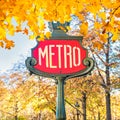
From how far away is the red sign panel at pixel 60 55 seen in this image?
12.8 m

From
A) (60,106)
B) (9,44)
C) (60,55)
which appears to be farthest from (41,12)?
(60,55)

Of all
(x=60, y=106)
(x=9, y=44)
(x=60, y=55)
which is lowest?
(x=60, y=106)

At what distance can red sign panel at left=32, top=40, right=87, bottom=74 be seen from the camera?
1282cm

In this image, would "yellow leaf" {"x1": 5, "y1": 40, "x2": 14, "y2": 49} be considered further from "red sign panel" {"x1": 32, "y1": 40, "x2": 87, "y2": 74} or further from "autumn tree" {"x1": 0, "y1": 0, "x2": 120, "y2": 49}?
"red sign panel" {"x1": 32, "y1": 40, "x2": 87, "y2": 74}

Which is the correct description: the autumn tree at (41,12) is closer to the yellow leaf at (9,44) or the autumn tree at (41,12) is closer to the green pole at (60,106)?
the yellow leaf at (9,44)

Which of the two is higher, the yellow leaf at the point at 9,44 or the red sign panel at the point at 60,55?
the red sign panel at the point at 60,55

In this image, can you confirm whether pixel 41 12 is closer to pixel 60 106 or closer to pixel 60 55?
pixel 60 106

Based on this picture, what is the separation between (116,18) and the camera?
19.0 feet

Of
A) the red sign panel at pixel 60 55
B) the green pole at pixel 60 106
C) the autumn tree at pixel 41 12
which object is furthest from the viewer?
the red sign panel at pixel 60 55

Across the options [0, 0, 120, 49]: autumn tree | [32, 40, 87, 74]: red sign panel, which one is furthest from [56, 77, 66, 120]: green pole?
[0, 0, 120, 49]: autumn tree

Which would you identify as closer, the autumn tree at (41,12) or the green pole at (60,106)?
the autumn tree at (41,12)

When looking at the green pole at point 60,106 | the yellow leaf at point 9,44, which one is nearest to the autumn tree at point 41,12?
the yellow leaf at point 9,44

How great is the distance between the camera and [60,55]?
13.2m

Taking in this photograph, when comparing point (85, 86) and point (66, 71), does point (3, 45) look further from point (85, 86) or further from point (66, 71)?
point (85, 86)
